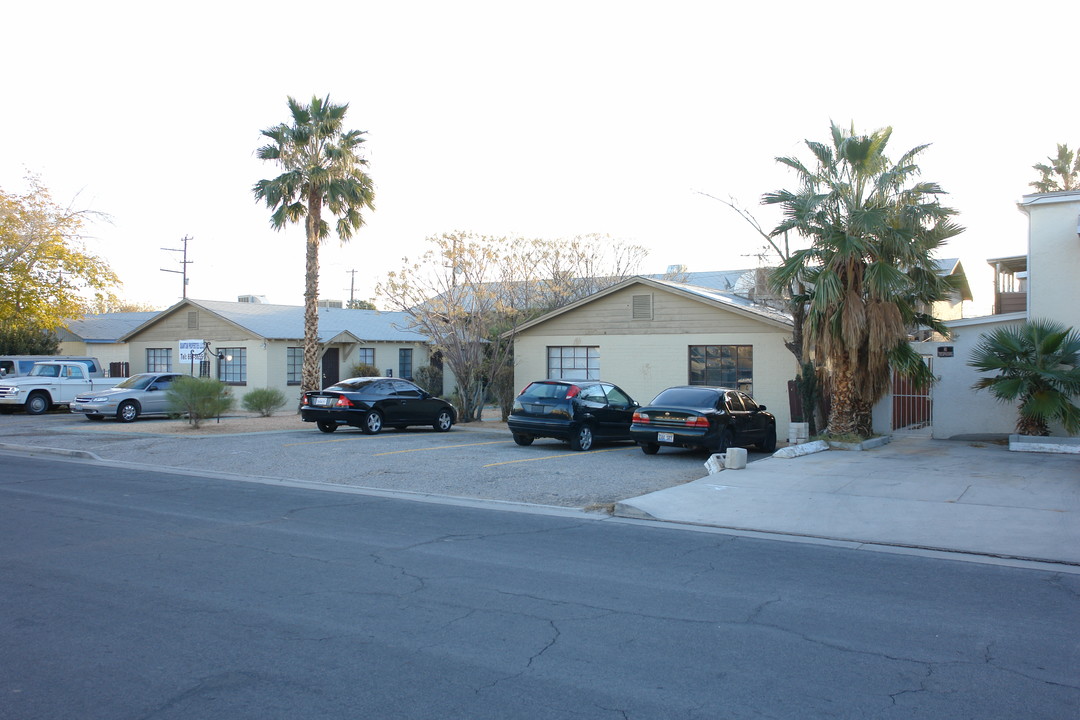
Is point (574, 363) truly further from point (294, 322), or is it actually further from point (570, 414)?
point (294, 322)

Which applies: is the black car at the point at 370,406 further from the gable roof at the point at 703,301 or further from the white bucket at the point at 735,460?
the white bucket at the point at 735,460

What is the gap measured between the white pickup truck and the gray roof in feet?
23.0

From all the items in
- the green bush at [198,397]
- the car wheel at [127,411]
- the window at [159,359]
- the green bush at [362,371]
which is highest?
the window at [159,359]

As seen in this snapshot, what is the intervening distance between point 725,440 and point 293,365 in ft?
67.4

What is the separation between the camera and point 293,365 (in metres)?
32.4

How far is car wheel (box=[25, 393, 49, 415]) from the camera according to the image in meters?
28.5

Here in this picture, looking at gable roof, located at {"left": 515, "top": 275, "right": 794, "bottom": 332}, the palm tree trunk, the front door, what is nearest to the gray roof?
the front door

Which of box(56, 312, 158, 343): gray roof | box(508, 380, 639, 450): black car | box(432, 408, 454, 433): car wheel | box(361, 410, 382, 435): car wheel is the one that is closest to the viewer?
box(508, 380, 639, 450): black car

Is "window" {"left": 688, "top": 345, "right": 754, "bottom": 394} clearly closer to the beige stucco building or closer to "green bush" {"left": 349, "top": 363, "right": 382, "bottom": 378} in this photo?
the beige stucco building

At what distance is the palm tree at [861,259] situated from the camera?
55.8 feet

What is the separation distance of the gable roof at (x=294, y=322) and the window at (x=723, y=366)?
12101mm

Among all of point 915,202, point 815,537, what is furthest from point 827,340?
point 815,537

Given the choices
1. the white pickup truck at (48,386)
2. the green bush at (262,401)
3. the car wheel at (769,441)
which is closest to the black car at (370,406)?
the green bush at (262,401)

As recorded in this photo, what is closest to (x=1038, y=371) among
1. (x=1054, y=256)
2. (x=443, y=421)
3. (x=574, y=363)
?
(x=1054, y=256)
